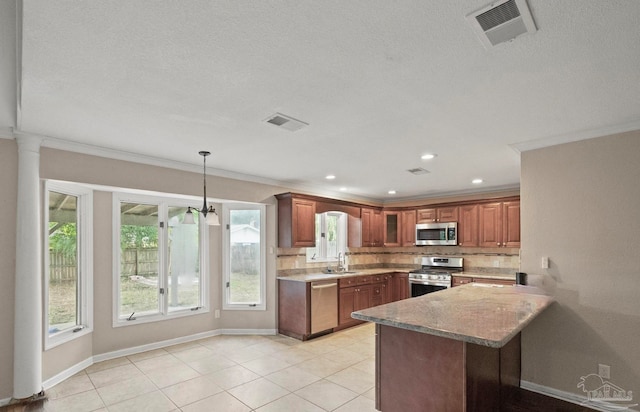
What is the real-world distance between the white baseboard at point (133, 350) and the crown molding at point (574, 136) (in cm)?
426

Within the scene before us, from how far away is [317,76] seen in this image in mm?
2145

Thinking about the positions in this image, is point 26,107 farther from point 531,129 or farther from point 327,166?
point 531,129

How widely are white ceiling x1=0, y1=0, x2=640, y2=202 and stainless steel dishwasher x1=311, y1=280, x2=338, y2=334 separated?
2456 mm

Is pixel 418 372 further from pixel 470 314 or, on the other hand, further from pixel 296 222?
pixel 296 222

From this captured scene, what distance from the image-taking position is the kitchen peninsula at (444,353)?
88.2 inches

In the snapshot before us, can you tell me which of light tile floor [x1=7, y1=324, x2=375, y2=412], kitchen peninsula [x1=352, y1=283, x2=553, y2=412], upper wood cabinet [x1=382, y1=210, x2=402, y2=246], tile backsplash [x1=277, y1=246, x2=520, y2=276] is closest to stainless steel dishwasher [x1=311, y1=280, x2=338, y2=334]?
light tile floor [x1=7, y1=324, x2=375, y2=412]

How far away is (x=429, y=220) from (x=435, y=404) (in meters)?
5.00

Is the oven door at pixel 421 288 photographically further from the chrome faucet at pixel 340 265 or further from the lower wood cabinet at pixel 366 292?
the chrome faucet at pixel 340 265

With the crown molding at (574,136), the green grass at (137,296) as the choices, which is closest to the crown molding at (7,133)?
the green grass at (137,296)

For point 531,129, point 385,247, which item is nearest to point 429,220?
point 385,247

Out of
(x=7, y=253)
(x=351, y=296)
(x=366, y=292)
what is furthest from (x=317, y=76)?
(x=366, y=292)

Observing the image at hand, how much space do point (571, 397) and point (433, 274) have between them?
10.7 feet

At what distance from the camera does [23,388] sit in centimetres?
315

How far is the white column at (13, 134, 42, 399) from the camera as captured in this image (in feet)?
10.4
